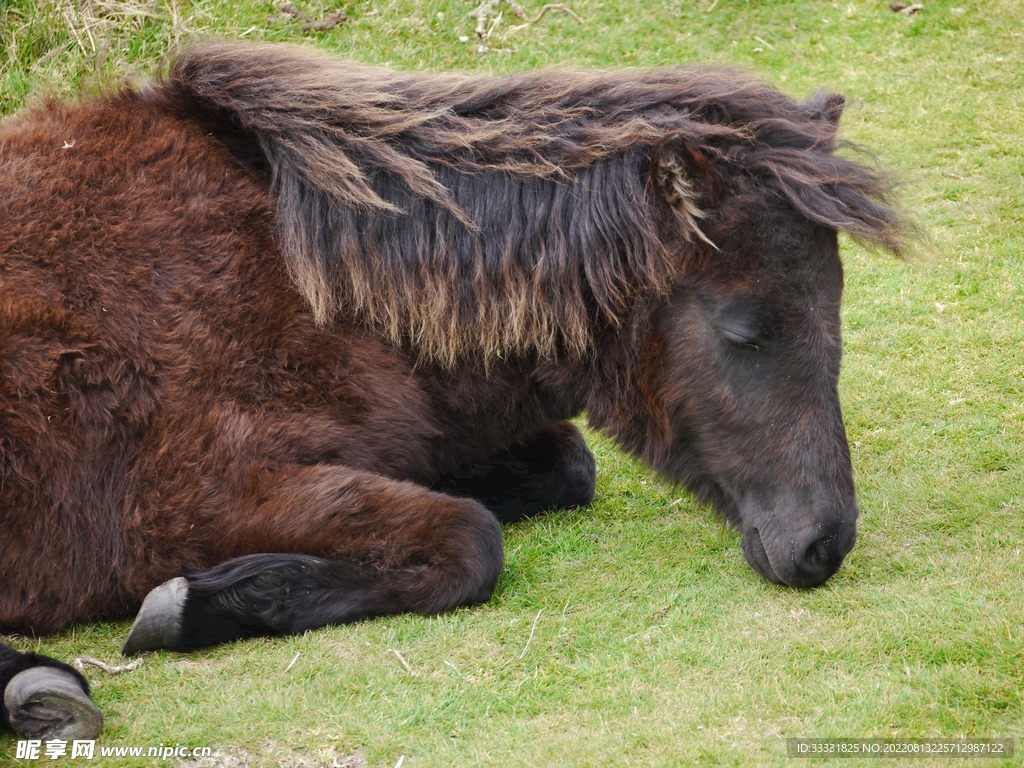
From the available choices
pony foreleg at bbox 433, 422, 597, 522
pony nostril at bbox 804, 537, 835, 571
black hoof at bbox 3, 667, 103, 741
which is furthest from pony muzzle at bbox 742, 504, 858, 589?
black hoof at bbox 3, 667, 103, 741

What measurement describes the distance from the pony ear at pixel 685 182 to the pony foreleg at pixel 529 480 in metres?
1.43

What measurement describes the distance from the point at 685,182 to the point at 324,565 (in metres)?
1.91

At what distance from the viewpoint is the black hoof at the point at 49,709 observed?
3.08m

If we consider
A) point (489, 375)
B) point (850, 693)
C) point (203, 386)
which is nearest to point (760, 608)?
point (850, 693)

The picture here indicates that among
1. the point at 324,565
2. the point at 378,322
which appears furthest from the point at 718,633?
the point at 378,322

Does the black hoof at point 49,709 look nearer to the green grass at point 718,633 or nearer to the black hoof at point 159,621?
the green grass at point 718,633

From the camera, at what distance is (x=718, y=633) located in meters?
3.59

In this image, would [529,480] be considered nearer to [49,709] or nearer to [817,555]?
[817,555]

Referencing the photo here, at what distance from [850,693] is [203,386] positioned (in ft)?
8.14

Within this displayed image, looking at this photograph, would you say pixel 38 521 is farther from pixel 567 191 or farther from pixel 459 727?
pixel 567 191

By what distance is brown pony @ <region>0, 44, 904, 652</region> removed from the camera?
12.6 ft

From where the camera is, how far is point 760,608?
3.77 meters

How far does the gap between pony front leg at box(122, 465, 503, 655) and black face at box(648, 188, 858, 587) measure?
3.32ft

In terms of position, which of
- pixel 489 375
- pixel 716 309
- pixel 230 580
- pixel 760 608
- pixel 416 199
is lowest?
pixel 760 608
